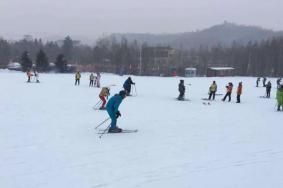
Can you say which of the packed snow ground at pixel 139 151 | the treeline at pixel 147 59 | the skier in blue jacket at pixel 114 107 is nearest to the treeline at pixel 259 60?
the treeline at pixel 147 59

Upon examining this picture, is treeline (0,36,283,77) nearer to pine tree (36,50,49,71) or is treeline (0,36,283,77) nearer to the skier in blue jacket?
pine tree (36,50,49,71)

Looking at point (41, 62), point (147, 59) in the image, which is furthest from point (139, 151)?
point (147, 59)

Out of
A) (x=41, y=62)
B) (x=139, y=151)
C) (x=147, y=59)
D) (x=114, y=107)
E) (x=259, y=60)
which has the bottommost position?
(x=139, y=151)

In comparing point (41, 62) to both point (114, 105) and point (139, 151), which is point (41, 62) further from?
point (139, 151)

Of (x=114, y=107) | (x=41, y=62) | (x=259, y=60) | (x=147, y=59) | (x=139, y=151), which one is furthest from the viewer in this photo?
(x=147, y=59)

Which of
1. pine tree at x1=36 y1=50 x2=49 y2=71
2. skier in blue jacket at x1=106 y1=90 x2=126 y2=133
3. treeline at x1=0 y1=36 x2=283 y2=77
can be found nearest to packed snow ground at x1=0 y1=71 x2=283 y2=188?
skier in blue jacket at x1=106 y1=90 x2=126 y2=133

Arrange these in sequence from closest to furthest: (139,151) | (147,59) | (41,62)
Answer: (139,151), (41,62), (147,59)

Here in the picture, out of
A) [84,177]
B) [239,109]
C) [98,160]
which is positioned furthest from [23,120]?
[239,109]

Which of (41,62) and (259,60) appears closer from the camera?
(41,62)

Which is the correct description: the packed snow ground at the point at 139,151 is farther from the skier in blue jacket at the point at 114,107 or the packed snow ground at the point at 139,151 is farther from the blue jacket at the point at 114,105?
the blue jacket at the point at 114,105

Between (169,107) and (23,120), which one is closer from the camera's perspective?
(23,120)

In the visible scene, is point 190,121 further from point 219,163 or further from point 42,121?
point 219,163

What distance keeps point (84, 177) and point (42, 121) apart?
7350mm

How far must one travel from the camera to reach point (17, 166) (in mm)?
9055
